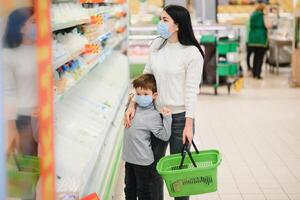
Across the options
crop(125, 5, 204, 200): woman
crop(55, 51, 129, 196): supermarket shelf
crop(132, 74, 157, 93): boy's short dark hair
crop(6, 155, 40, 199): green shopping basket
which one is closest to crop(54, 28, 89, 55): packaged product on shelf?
crop(55, 51, 129, 196): supermarket shelf

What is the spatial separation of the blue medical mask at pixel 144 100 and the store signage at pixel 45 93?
1.78 meters

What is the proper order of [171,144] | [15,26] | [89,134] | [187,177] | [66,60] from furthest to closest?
[89,134] < [171,144] < [66,60] < [187,177] < [15,26]

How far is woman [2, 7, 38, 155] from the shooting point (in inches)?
75.5

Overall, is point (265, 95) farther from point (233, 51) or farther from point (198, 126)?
point (198, 126)

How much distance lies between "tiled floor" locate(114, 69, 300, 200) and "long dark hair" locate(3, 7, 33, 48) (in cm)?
310

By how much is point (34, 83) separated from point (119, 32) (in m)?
7.15

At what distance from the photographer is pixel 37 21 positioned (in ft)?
6.48

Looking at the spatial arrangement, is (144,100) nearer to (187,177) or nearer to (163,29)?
(163,29)

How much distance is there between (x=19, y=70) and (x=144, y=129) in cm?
189

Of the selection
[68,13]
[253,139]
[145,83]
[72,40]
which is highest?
[68,13]

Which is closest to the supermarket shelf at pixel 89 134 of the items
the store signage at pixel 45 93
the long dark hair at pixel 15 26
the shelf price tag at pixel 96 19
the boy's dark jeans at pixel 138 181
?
the boy's dark jeans at pixel 138 181

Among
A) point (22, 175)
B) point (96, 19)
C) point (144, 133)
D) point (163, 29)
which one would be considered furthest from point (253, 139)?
point (22, 175)

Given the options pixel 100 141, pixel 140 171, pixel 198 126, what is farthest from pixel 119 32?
pixel 140 171

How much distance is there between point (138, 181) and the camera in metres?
3.91
